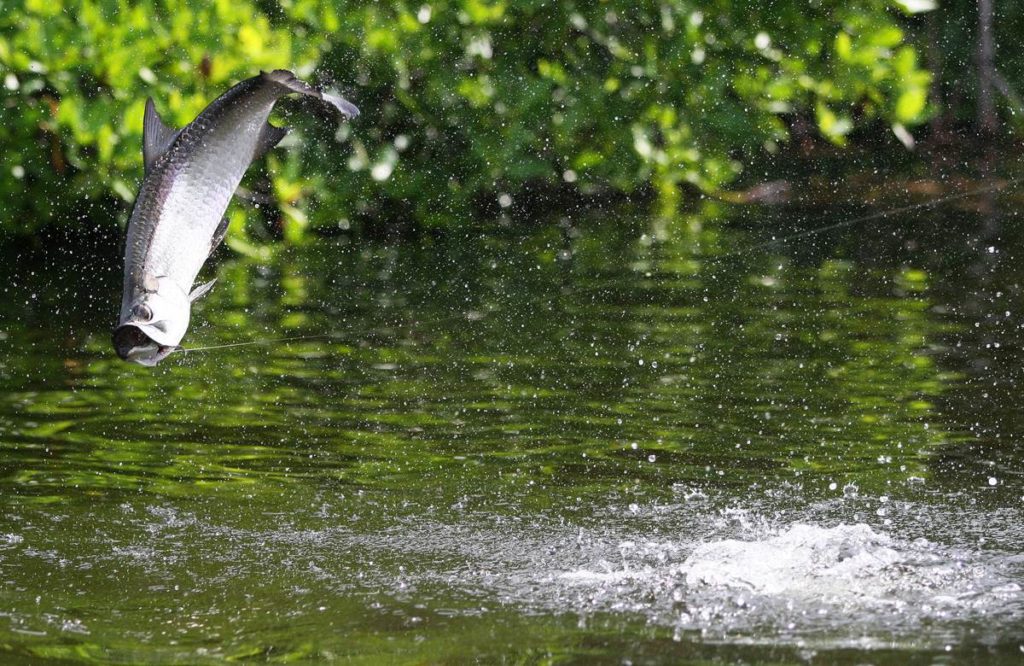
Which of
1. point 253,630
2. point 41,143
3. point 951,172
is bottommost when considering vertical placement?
point 253,630

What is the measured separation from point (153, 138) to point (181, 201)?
0.22 meters

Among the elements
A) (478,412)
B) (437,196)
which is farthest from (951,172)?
(478,412)

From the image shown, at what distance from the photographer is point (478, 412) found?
8172 millimetres

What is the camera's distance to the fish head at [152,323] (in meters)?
4.21

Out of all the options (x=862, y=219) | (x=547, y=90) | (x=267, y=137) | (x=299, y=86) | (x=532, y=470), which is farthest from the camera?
(x=547, y=90)

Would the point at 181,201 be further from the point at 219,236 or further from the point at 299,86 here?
the point at 299,86

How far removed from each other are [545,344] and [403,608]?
15.6 feet

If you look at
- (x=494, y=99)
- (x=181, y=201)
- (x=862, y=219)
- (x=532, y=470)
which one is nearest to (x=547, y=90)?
(x=494, y=99)

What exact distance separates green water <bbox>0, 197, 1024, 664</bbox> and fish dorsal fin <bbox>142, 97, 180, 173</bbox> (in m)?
1.48

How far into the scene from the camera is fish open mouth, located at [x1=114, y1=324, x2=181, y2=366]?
4.20m

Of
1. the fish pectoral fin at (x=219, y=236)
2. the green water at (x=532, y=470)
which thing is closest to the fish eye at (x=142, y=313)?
the fish pectoral fin at (x=219, y=236)

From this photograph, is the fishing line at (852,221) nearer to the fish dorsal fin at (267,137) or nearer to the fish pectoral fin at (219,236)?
the fish pectoral fin at (219,236)

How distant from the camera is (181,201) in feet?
14.8

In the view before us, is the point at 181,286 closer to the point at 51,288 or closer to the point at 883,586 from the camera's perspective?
the point at 883,586
